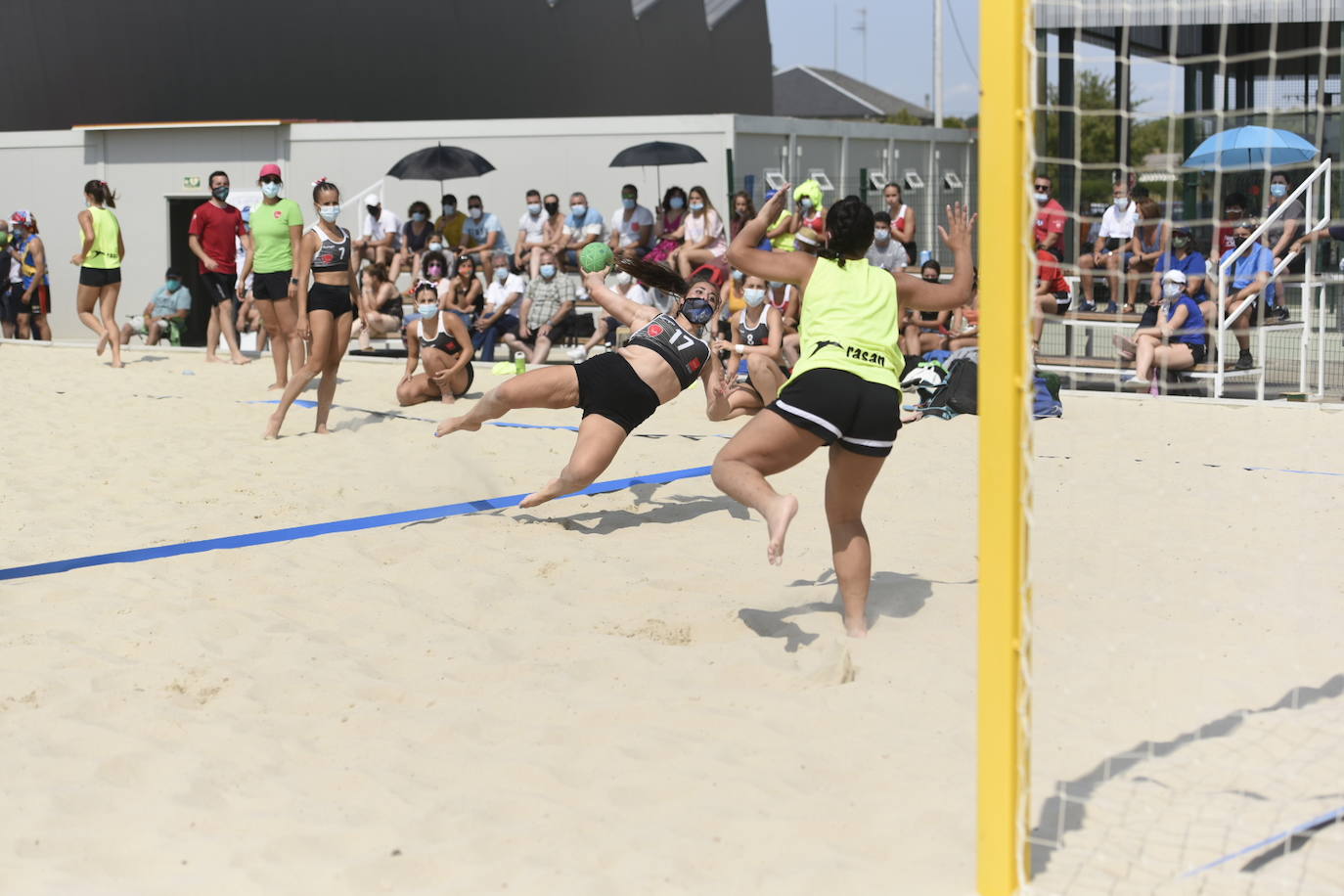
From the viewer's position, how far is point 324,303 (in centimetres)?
811

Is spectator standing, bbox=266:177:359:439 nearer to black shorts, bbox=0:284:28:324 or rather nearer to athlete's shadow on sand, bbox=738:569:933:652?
athlete's shadow on sand, bbox=738:569:933:652

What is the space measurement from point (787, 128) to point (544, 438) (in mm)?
8649

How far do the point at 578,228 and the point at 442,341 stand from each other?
15.5 ft

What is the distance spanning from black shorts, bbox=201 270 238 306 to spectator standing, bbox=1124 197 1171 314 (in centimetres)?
743

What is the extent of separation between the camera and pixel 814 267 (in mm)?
4371

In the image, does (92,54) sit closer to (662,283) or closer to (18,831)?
(662,283)

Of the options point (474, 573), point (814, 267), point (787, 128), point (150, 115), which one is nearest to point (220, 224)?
point (787, 128)

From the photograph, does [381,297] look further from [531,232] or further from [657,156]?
[657,156]

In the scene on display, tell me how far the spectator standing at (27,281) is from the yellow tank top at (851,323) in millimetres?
12142

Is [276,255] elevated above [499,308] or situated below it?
above

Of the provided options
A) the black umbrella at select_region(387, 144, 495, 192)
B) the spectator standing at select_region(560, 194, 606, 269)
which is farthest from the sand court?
the black umbrella at select_region(387, 144, 495, 192)

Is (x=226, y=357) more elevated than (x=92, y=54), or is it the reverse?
(x=92, y=54)

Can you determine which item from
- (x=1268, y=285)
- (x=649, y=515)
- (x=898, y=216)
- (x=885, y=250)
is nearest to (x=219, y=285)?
(x=885, y=250)

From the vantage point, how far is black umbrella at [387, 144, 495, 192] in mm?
15062
